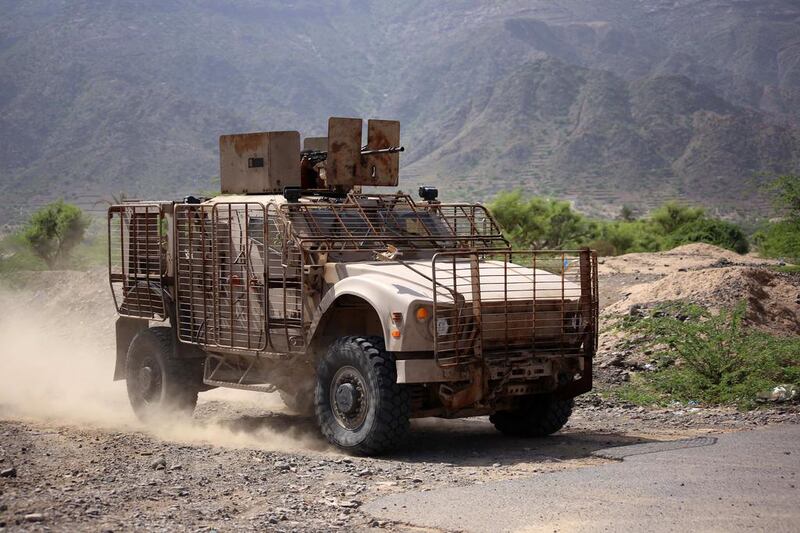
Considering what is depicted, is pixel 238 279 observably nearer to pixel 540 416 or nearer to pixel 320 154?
pixel 320 154

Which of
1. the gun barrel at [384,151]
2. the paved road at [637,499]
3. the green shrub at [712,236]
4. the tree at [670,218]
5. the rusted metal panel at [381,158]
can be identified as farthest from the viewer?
the tree at [670,218]

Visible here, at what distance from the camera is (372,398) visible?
9.48 m

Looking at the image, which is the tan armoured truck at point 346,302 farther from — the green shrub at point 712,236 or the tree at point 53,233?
the tree at point 53,233

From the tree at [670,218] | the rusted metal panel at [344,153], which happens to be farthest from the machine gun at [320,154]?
the tree at [670,218]

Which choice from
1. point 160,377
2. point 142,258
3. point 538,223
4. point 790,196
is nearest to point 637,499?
point 160,377

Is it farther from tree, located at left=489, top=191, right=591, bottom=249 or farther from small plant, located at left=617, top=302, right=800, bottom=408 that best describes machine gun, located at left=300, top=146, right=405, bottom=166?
tree, located at left=489, top=191, right=591, bottom=249

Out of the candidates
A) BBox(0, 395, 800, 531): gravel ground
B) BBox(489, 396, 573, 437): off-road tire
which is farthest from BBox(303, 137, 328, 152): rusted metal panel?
BBox(489, 396, 573, 437): off-road tire

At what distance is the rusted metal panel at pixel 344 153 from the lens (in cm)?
1192

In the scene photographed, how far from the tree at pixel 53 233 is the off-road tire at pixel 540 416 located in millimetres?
37898

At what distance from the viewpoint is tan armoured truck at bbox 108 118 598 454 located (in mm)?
9453

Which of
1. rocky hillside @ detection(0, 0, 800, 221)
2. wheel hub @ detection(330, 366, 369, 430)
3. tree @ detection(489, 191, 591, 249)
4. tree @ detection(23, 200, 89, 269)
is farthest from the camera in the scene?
rocky hillside @ detection(0, 0, 800, 221)

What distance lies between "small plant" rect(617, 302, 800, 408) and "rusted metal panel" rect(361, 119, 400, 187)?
3.53 metres

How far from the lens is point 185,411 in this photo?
39.1ft

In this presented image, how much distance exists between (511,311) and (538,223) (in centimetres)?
3598
